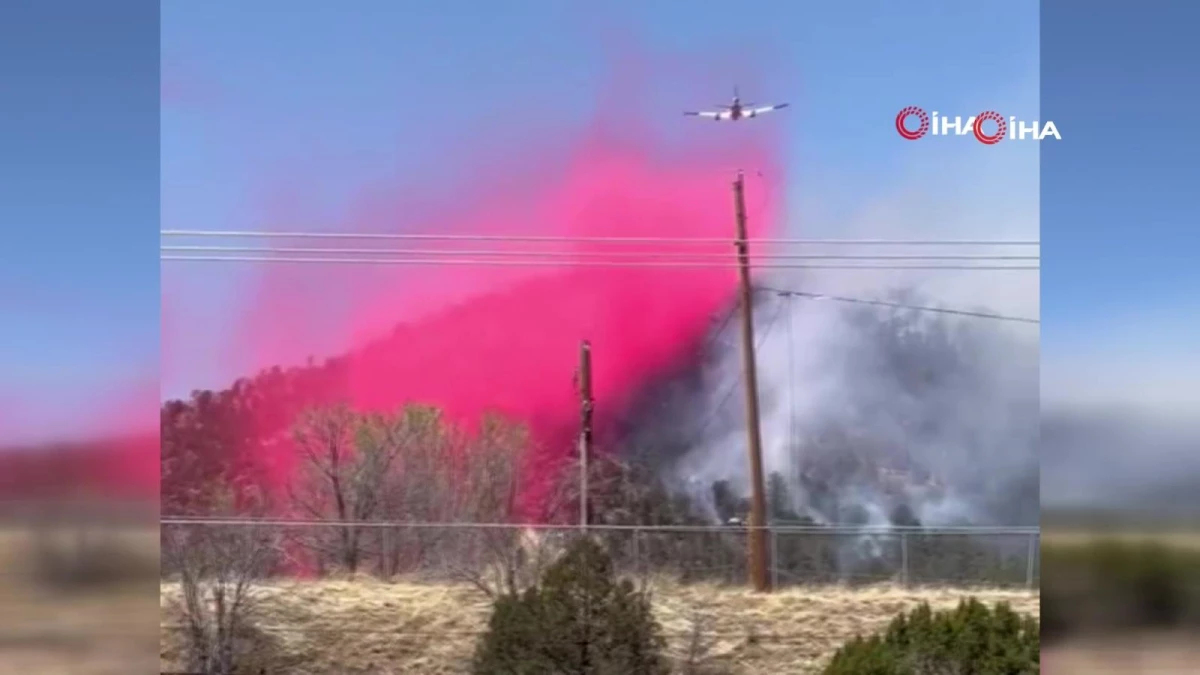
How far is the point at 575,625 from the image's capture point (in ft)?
18.2

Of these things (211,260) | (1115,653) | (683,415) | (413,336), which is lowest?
(1115,653)

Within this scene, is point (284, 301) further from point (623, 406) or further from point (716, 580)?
point (716, 580)

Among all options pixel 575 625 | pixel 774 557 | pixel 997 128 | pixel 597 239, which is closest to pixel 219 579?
pixel 575 625

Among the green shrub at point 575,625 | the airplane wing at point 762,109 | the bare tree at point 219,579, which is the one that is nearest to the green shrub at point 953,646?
the green shrub at point 575,625

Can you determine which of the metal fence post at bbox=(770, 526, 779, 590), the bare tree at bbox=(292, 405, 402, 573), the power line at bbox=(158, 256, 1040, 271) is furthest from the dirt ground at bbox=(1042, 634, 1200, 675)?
the bare tree at bbox=(292, 405, 402, 573)

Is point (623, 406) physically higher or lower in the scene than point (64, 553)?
higher

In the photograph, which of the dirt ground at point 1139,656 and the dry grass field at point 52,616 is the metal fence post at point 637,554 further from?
the dry grass field at point 52,616

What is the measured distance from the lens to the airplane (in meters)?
5.57

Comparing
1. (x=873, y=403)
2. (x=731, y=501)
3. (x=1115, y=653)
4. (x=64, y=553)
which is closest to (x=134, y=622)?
(x=64, y=553)

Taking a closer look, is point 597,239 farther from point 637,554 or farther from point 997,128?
point 997,128

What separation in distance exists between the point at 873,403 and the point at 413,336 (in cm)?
204

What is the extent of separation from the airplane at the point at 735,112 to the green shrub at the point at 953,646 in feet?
7.48

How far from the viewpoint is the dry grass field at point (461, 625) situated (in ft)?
18.5

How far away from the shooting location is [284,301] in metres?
5.57
